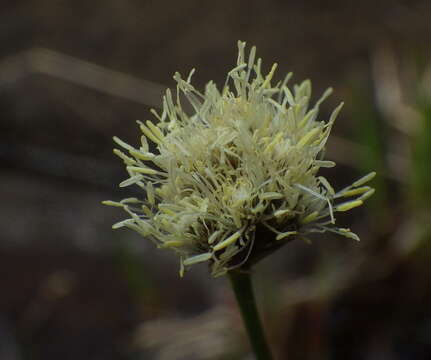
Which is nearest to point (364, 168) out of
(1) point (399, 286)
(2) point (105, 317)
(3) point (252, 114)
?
(1) point (399, 286)

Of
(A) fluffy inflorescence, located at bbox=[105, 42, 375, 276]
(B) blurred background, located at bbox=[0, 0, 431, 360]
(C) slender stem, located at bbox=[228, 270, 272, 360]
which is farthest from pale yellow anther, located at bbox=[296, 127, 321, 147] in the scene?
(B) blurred background, located at bbox=[0, 0, 431, 360]

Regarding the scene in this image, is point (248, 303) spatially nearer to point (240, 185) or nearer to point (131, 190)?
point (240, 185)

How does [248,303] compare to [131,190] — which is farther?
[131,190]

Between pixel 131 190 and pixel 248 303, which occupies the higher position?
pixel 131 190

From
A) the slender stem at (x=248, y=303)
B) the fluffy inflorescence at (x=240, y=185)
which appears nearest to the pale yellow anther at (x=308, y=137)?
the fluffy inflorescence at (x=240, y=185)

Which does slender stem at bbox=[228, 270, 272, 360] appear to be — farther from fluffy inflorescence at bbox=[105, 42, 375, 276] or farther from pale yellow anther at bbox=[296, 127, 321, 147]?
pale yellow anther at bbox=[296, 127, 321, 147]

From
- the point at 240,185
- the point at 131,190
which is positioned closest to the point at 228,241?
the point at 240,185
